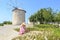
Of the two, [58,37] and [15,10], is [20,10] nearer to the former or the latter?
[15,10]

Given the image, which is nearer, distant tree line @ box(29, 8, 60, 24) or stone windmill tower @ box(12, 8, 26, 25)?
stone windmill tower @ box(12, 8, 26, 25)

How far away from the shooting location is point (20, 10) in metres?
31.4

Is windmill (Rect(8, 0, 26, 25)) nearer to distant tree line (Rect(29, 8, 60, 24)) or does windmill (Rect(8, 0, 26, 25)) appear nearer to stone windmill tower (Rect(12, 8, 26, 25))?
stone windmill tower (Rect(12, 8, 26, 25))

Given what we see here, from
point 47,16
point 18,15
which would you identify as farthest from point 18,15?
point 47,16

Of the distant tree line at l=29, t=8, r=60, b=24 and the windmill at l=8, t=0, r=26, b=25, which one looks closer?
the windmill at l=8, t=0, r=26, b=25

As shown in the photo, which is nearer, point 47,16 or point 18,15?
point 18,15

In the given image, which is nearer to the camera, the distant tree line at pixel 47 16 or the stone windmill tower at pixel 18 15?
the stone windmill tower at pixel 18 15

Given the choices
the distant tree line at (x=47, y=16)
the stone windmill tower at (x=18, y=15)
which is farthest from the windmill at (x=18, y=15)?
the distant tree line at (x=47, y=16)

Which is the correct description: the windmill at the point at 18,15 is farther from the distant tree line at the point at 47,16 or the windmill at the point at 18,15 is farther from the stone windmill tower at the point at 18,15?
the distant tree line at the point at 47,16

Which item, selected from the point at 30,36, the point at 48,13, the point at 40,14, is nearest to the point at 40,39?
the point at 30,36

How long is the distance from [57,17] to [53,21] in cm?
527

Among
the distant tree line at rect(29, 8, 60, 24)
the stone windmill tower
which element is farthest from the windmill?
the distant tree line at rect(29, 8, 60, 24)

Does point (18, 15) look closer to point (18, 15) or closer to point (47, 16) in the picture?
point (18, 15)

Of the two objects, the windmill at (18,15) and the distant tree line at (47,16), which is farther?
the distant tree line at (47,16)
